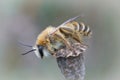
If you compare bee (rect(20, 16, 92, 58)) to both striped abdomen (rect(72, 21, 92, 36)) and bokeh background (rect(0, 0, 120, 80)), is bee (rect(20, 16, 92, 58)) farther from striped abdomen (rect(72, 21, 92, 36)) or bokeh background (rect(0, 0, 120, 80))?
bokeh background (rect(0, 0, 120, 80))

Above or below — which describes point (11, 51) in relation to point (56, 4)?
below

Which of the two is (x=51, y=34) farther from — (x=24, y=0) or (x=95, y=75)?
(x=24, y=0)

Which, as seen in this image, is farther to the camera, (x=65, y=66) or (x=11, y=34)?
(x=11, y=34)

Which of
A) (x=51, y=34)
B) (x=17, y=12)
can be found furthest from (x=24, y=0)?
(x=51, y=34)

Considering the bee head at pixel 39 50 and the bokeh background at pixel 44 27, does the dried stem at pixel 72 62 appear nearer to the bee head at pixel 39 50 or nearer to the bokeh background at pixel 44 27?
the bee head at pixel 39 50

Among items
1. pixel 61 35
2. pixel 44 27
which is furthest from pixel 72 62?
pixel 44 27

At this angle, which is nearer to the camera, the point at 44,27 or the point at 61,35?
the point at 61,35

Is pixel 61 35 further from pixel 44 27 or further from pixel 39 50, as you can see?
pixel 44 27
